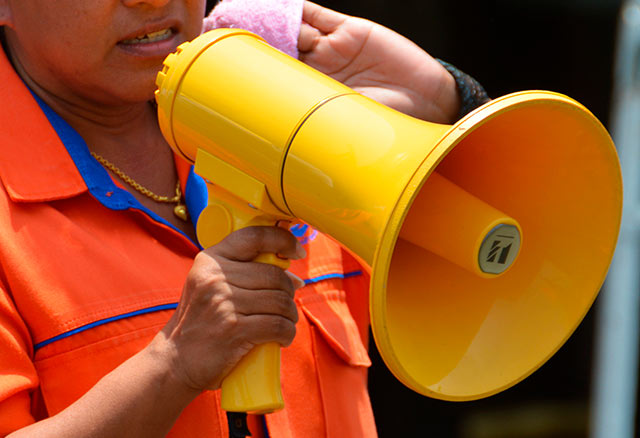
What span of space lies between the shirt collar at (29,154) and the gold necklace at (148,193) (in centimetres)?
10

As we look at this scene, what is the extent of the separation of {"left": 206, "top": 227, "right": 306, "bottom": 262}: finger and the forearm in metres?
0.18

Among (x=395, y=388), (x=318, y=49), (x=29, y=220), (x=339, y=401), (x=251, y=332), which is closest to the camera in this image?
(x=251, y=332)

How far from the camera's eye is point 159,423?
1.50 metres

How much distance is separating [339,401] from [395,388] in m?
2.39

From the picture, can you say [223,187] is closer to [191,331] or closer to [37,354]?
[191,331]

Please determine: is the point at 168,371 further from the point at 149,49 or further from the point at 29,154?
the point at 149,49

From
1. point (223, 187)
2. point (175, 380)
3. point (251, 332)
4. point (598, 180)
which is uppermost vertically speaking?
point (598, 180)

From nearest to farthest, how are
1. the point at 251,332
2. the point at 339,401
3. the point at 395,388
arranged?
the point at 251,332 → the point at 339,401 → the point at 395,388

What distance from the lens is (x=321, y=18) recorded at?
203 centimetres

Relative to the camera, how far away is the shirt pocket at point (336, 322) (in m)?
1.81

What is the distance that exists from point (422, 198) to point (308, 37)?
2.08ft

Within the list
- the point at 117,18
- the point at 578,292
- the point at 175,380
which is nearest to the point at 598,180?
the point at 578,292

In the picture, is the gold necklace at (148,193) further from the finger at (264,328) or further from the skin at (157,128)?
the finger at (264,328)

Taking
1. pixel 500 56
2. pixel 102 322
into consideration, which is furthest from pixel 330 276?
pixel 500 56
